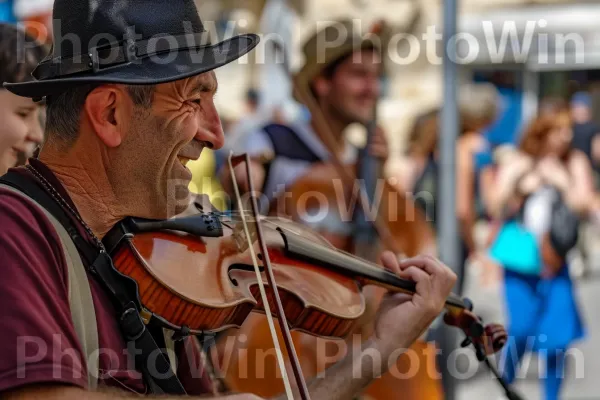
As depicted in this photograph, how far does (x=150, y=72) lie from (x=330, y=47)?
9.05 ft

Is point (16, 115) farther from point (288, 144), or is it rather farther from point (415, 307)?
point (288, 144)

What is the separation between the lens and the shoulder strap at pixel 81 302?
4.27 feet

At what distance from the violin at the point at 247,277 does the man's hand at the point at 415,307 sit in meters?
0.03

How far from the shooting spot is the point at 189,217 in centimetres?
172

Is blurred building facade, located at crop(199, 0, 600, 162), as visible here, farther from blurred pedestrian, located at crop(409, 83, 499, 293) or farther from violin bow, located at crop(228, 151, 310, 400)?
violin bow, located at crop(228, 151, 310, 400)

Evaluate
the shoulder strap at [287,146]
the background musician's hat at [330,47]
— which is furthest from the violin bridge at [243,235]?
the background musician's hat at [330,47]

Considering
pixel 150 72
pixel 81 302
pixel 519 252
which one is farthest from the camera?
pixel 519 252

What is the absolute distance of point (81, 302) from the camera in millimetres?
1320

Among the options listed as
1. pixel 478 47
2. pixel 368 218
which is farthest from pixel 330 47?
pixel 478 47

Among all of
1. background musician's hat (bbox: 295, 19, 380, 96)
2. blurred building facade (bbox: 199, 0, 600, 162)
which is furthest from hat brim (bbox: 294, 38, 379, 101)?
blurred building facade (bbox: 199, 0, 600, 162)

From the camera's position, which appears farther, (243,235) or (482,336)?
(482,336)

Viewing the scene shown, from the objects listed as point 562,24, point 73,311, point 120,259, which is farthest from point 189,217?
point 562,24

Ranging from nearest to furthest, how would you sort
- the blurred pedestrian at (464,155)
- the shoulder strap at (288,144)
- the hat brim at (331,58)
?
the shoulder strap at (288,144)
the hat brim at (331,58)
the blurred pedestrian at (464,155)

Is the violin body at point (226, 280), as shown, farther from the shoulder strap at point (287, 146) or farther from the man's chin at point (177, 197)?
the shoulder strap at point (287, 146)
